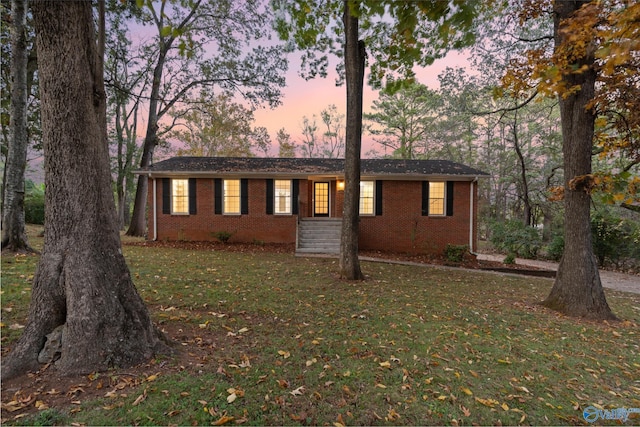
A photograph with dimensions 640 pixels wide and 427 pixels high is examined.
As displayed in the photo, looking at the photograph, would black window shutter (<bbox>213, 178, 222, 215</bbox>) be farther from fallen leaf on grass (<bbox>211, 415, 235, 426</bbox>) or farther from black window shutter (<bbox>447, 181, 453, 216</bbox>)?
fallen leaf on grass (<bbox>211, 415, 235, 426</bbox>)

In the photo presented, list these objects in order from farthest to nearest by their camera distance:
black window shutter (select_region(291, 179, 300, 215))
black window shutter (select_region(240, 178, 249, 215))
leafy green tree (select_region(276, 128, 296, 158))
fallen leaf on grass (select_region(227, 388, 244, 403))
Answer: leafy green tree (select_region(276, 128, 296, 158))
black window shutter (select_region(291, 179, 300, 215))
black window shutter (select_region(240, 178, 249, 215))
fallen leaf on grass (select_region(227, 388, 244, 403))

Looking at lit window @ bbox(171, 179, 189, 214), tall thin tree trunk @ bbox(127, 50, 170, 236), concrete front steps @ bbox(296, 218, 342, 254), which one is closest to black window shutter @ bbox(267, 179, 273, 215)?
concrete front steps @ bbox(296, 218, 342, 254)

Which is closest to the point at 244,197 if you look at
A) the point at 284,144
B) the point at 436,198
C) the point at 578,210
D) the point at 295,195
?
the point at 295,195

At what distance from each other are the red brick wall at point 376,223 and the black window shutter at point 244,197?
15cm

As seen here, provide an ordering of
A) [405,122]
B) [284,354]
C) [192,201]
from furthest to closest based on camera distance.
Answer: [405,122]
[192,201]
[284,354]

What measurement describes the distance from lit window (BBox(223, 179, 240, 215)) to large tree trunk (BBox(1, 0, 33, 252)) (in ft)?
21.9

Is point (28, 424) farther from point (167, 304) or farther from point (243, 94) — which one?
point (243, 94)

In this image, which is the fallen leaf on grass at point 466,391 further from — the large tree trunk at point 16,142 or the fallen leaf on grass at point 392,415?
the large tree trunk at point 16,142

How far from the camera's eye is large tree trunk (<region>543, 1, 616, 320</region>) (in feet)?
17.3

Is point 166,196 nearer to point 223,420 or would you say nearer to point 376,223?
point 376,223

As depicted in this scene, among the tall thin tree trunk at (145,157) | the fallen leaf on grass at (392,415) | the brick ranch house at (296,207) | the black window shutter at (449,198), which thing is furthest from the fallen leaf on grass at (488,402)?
the tall thin tree trunk at (145,157)

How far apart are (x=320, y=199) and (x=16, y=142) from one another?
1132cm

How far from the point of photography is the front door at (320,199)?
15.2m

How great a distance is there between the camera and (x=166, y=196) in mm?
12758
